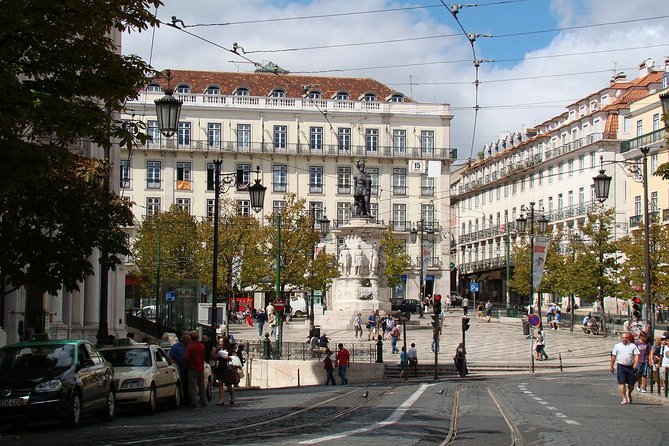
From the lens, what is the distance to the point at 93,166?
75.9ft

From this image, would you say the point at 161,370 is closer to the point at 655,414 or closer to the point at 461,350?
the point at 655,414

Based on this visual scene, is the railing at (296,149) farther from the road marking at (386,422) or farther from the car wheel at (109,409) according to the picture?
the car wheel at (109,409)

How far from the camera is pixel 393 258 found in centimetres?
8119

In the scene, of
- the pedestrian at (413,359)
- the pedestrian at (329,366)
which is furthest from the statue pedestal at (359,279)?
the pedestrian at (329,366)

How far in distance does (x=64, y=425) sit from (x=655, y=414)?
11011 mm

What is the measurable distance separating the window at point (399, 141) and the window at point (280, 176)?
9.85m

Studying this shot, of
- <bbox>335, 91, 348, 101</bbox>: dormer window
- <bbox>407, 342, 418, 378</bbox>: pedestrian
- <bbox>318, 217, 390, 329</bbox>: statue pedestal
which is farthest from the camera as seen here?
<bbox>335, 91, 348, 101</bbox>: dormer window

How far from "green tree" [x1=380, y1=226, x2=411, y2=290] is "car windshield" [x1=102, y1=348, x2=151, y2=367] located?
188 feet

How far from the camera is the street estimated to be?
48.2 feet

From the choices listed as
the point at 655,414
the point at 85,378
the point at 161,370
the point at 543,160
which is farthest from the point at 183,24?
the point at 543,160

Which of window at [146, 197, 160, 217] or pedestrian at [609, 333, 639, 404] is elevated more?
window at [146, 197, 160, 217]

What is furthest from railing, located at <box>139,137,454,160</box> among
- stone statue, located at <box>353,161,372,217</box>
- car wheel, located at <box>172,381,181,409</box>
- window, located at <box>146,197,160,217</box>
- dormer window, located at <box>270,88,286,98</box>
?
car wheel, located at <box>172,381,181,409</box>

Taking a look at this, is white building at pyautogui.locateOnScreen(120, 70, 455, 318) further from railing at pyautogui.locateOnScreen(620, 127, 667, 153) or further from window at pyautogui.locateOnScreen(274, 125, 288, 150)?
railing at pyautogui.locateOnScreen(620, 127, 667, 153)

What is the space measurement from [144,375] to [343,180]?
72.0 metres
